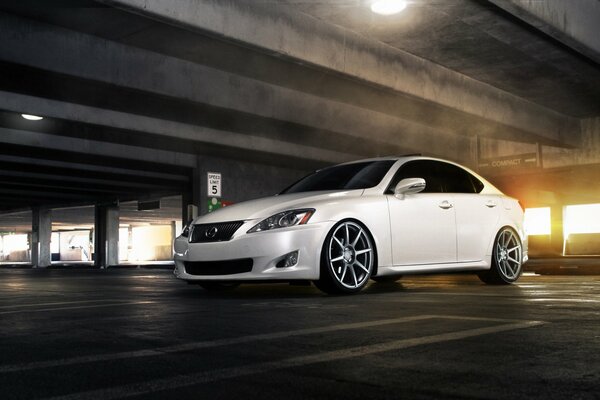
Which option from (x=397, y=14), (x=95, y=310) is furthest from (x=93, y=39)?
(x=95, y=310)

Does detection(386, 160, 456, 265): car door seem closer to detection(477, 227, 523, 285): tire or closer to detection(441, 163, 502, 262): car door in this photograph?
detection(441, 163, 502, 262): car door

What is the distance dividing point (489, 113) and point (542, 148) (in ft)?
22.0

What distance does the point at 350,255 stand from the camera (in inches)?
286

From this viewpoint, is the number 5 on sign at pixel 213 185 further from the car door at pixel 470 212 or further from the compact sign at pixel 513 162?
the compact sign at pixel 513 162

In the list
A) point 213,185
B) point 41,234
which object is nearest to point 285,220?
point 213,185

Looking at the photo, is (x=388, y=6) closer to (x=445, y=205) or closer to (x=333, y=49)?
(x=333, y=49)

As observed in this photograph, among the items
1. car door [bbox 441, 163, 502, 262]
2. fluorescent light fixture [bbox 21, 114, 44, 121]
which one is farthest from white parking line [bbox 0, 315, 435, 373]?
fluorescent light fixture [bbox 21, 114, 44, 121]

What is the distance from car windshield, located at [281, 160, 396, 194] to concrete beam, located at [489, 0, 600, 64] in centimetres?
389

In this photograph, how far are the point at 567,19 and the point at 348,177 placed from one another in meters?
6.36

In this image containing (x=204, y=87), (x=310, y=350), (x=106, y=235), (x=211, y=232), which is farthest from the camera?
(x=106, y=235)

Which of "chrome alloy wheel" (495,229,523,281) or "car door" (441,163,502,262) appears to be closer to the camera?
"car door" (441,163,502,262)

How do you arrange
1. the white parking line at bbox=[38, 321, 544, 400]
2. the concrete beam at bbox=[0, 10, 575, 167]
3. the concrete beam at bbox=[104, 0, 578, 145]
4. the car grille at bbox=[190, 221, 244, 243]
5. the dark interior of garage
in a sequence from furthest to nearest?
the concrete beam at bbox=[0, 10, 575, 167] → the concrete beam at bbox=[104, 0, 578, 145] → the car grille at bbox=[190, 221, 244, 243] → the dark interior of garage → the white parking line at bbox=[38, 321, 544, 400]

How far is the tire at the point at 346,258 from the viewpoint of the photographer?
7047 millimetres

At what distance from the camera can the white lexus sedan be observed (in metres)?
7.00
